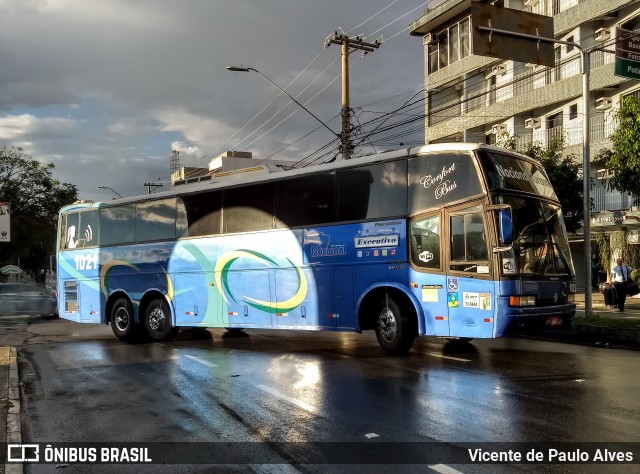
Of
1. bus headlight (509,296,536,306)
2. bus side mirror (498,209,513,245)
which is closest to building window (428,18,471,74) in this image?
bus side mirror (498,209,513,245)

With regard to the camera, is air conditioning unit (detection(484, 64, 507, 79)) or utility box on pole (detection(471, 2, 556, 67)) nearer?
utility box on pole (detection(471, 2, 556, 67))

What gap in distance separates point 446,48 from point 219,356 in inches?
1167

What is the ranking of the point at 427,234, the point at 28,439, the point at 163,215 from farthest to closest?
the point at 163,215 < the point at 427,234 < the point at 28,439

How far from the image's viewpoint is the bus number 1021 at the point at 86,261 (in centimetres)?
1728

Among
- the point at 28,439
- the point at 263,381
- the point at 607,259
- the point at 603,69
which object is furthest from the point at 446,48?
the point at 28,439

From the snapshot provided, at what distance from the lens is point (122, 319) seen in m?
16.7

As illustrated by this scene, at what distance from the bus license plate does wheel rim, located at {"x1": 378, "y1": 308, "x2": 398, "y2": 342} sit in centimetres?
261

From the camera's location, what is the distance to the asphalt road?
19.6 feet

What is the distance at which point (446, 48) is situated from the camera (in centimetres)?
3722

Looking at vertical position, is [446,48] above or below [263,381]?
above

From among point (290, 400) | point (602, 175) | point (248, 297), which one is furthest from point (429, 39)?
point (290, 400)

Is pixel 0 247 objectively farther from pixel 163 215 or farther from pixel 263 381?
pixel 263 381

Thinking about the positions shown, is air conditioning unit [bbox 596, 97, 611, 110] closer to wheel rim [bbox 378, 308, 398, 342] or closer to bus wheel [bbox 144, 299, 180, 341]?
wheel rim [bbox 378, 308, 398, 342]

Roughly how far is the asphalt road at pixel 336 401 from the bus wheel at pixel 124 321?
259 centimetres
